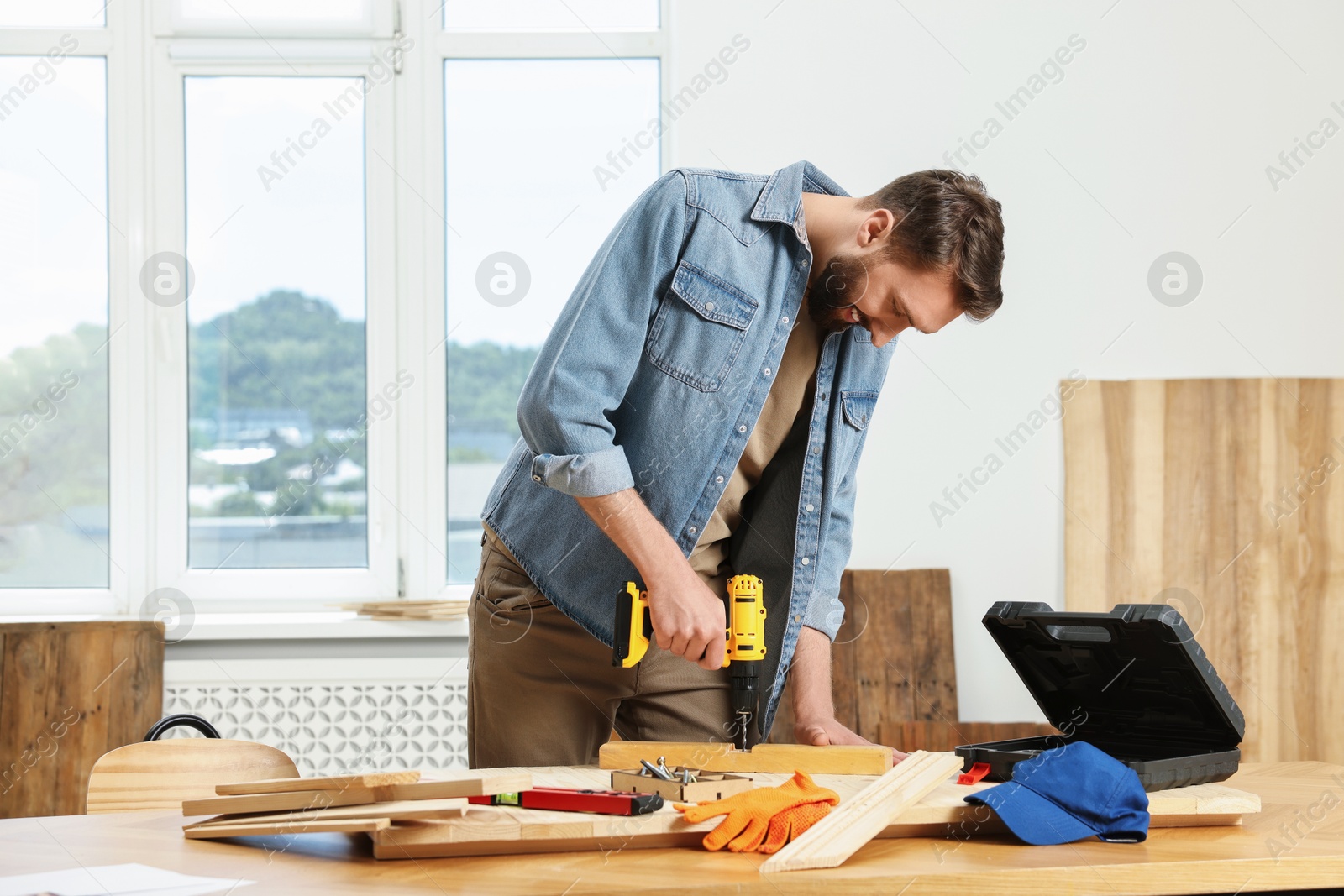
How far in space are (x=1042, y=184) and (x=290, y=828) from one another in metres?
2.68

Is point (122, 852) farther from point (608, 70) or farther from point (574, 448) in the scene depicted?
point (608, 70)

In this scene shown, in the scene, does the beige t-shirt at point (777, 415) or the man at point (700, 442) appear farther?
the beige t-shirt at point (777, 415)

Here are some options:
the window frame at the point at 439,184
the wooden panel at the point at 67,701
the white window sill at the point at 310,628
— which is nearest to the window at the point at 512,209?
the window frame at the point at 439,184

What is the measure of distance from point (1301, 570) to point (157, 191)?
141 inches

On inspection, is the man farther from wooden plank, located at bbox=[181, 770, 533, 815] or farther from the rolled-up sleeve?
wooden plank, located at bbox=[181, 770, 533, 815]

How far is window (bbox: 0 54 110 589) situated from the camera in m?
3.16

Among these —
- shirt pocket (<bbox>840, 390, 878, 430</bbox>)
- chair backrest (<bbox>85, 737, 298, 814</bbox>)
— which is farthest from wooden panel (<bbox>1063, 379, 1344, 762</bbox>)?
chair backrest (<bbox>85, 737, 298, 814</bbox>)

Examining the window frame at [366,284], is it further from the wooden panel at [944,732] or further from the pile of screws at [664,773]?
the pile of screws at [664,773]

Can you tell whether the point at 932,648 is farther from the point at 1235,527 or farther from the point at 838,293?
the point at 838,293

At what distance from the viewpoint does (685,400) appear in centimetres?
151

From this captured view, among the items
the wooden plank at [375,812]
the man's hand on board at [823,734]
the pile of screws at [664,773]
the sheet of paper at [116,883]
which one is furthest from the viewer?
the man's hand on board at [823,734]

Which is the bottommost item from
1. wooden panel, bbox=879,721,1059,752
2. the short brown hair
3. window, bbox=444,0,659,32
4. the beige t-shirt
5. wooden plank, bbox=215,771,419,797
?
wooden panel, bbox=879,721,1059,752

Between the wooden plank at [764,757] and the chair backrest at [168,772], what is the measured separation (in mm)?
707

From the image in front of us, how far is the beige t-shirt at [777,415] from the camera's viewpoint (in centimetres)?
166
